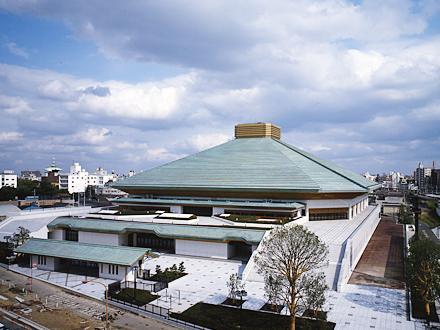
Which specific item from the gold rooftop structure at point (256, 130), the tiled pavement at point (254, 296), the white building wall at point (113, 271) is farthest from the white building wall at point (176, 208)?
the gold rooftop structure at point (256, 130)

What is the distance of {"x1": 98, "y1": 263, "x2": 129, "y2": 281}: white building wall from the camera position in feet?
85.5

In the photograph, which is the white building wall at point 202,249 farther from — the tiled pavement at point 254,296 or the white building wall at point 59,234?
the white building wall at point 59,234

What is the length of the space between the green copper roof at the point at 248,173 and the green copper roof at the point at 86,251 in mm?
14661

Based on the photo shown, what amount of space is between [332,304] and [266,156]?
26105mm

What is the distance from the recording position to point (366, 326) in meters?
18.2

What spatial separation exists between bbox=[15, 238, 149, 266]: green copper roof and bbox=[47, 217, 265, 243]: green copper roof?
489cm

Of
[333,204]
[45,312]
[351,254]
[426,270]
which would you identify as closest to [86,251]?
[45,312]

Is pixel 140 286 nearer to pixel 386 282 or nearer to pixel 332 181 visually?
pixel 386 282

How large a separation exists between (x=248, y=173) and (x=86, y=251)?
19.2 m

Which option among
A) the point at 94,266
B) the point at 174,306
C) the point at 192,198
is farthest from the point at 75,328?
the point at 192,198

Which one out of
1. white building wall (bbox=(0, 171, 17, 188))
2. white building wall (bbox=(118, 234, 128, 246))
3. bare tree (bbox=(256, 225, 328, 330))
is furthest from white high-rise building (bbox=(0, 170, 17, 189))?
bare tree (bbox=(256, 225, 328, 330))

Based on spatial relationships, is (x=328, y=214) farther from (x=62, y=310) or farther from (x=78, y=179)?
(x=78, y=179)

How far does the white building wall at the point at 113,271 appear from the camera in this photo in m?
26.1

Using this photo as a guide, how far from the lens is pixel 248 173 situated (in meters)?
41.8
